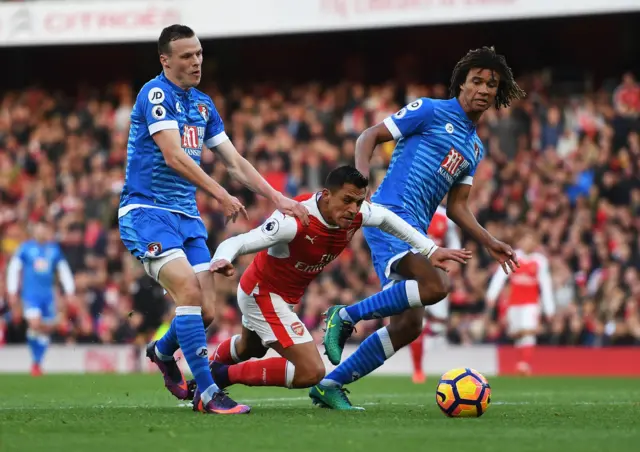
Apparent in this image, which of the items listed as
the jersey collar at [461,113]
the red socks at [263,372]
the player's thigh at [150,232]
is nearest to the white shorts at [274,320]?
the red socks at [263,372]

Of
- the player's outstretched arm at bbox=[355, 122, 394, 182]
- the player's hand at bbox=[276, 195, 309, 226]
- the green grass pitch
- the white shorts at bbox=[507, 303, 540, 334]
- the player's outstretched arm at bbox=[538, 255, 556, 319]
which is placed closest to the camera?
the green grass pitch

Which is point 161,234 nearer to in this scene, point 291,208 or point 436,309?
point 291,208

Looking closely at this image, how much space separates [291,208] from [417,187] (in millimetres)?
1582

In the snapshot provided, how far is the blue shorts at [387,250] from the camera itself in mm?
8609

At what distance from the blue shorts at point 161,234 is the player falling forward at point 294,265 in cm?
49

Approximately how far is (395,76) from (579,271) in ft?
24.0

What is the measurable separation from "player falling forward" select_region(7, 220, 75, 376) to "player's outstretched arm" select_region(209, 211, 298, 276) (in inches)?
428

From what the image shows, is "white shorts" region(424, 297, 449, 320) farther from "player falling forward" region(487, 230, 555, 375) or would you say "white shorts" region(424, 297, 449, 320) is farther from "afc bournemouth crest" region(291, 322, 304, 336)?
"afc bournemouth crest" region(291, 322, 304, 336)

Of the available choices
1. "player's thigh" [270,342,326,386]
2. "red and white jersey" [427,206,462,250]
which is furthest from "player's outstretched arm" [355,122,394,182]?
"red and white jersey" [427,206,462,250]

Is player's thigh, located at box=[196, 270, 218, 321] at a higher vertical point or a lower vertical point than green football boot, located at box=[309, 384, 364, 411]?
higher

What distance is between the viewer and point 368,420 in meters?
7.43

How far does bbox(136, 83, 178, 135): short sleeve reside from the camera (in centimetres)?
783

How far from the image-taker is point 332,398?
8.53 metres

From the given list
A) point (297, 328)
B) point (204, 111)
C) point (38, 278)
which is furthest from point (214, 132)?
point (38, 278)
